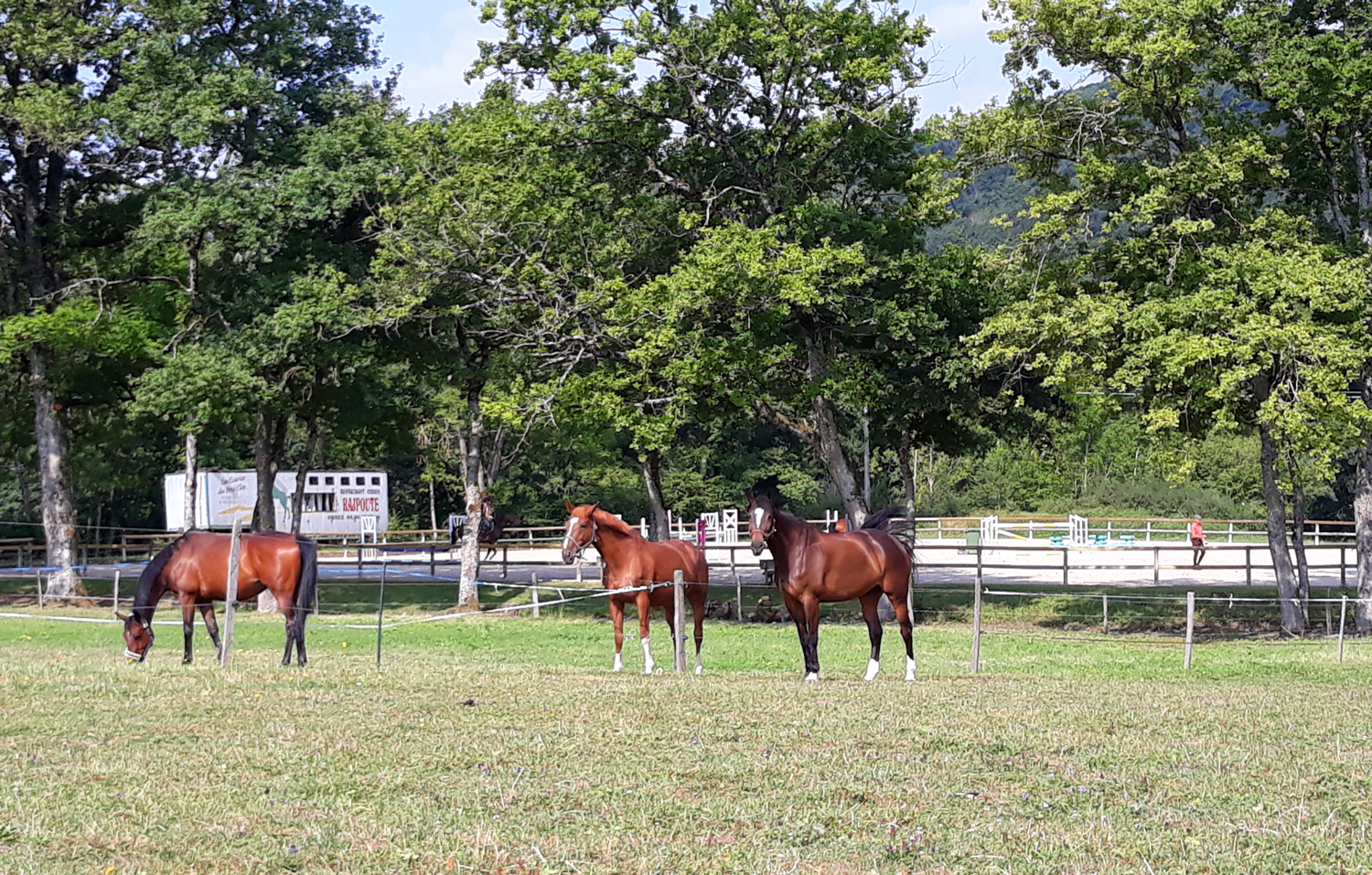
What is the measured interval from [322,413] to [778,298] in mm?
16311

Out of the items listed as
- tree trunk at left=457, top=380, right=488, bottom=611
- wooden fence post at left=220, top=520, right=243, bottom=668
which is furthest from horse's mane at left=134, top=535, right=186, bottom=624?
tree trunk at left=457, top=380, right=488, bottom=611

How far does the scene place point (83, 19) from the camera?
37.5 meters

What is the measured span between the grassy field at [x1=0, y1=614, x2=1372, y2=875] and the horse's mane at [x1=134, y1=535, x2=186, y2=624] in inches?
79.4

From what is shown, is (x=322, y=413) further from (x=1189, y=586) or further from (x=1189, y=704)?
(x=1189, y=704)

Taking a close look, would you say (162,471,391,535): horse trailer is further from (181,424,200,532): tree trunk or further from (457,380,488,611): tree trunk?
(457,380,488,611): tree trunk

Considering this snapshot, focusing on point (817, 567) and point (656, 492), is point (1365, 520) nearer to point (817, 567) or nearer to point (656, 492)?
point (656, 492)

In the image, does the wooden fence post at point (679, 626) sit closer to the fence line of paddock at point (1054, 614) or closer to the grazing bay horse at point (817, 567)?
the fence line of paddock at point (1054, 614)

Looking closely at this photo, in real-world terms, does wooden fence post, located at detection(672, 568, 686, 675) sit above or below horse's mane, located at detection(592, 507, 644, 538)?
below

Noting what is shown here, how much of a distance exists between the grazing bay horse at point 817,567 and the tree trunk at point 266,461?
23099 mm

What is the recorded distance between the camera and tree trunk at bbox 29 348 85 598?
37812 millimetres

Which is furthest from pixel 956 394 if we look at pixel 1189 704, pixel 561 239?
pixel 1189 704

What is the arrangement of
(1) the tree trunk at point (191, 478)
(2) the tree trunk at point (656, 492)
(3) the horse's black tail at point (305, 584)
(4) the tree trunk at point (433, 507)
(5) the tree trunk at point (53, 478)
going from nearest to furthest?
(3) the horse's black tail at point (305, 584), (2) the tree trunk at point (656, 492), (5) the tree trunk at point (53, 478), (1) the tree trunk at point (191, 478), (4) the tree trunk at point (433, 507)

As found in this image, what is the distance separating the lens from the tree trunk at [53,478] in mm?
37812

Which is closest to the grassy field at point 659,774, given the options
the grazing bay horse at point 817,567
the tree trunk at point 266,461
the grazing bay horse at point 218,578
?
the grazing bay horse at point 817,567
